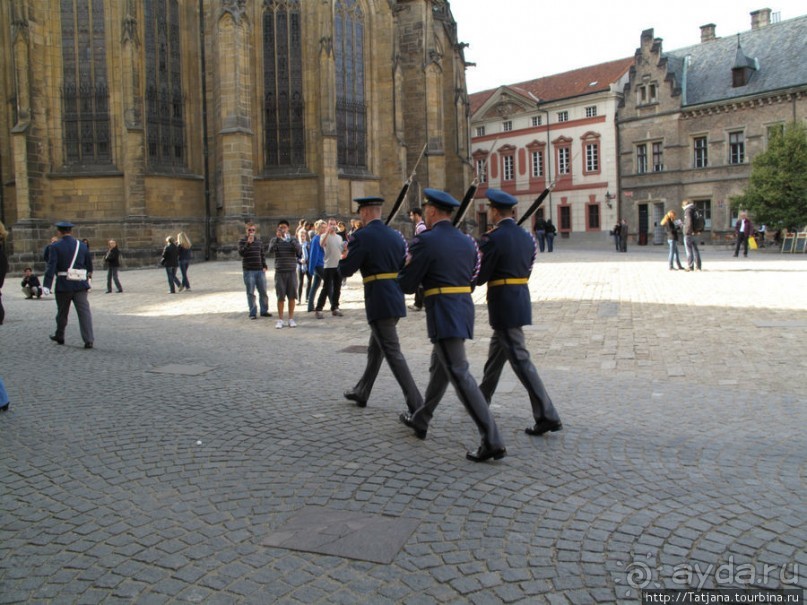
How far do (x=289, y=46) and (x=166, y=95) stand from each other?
18.6ft

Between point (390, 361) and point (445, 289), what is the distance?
1.23m

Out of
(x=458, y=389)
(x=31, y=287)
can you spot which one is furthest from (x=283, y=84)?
(x=458, y=389)

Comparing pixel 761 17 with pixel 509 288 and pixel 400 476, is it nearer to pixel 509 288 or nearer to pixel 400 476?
pixel 509 288

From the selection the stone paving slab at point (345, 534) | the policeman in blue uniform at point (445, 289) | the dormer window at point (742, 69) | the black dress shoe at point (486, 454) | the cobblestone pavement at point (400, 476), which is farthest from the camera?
the dormer window at point (742, 69)

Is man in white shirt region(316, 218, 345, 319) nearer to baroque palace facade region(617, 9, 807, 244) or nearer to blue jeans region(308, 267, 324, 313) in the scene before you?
blue jeans region(308, 267, 324, 313)

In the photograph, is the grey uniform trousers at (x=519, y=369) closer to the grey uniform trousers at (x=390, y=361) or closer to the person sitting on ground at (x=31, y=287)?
the grey uniform trousers at (x=390, y=361)

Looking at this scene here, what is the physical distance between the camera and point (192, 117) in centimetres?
2980

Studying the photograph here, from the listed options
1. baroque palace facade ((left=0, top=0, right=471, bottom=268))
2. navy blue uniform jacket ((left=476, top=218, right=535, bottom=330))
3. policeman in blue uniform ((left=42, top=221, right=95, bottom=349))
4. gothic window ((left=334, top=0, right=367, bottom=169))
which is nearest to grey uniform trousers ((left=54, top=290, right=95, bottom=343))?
policeman in blue uniform ((left=42, top=221, right=95, bottom=349))

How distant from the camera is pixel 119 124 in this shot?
91.1 feet

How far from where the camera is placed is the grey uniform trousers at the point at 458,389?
503 centimetres

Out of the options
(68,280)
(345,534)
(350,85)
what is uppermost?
(350,85)

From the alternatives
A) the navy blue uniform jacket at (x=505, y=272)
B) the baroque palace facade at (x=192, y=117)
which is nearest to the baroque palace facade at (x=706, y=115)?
the baroque palace facade at (x=192, y=117)

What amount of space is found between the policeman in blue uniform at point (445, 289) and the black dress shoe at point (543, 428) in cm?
79

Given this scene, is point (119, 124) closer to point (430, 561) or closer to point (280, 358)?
point (280, 358)
